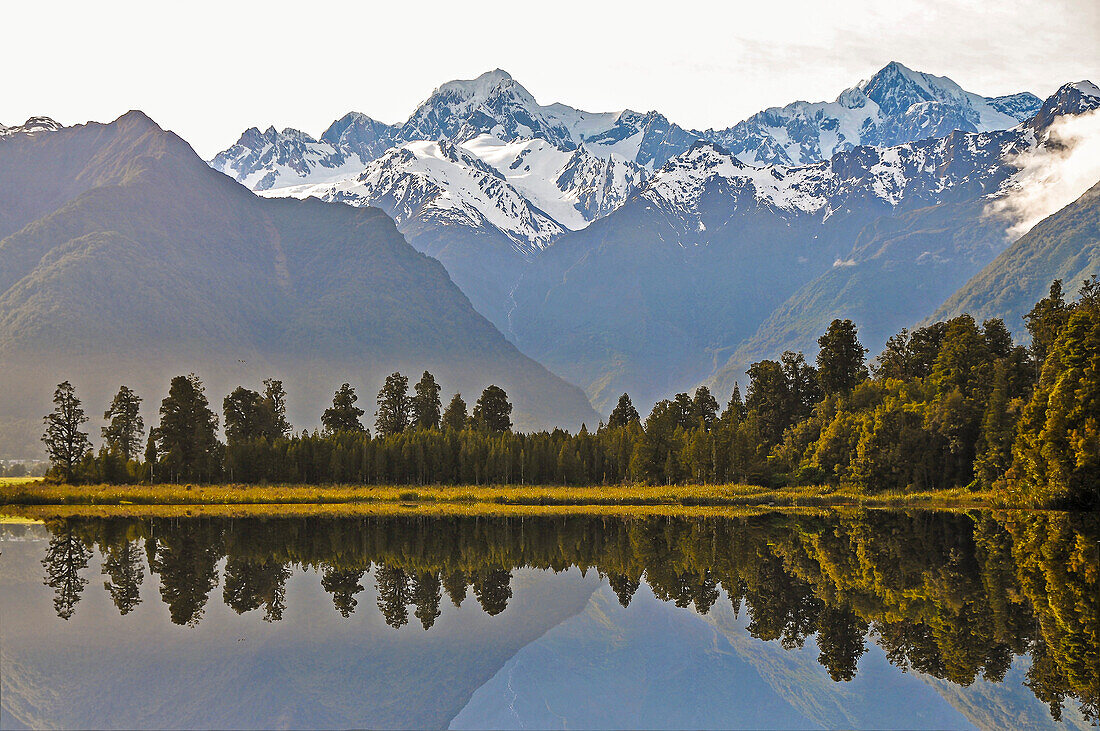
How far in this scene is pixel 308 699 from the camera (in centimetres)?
3522

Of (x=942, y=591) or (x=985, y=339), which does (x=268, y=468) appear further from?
(x=942, y=591)

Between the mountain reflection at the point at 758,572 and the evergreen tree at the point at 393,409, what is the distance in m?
72.6

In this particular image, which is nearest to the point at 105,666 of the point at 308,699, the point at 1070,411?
the point at 308,699

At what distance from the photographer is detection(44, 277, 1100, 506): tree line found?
12150 centimetres

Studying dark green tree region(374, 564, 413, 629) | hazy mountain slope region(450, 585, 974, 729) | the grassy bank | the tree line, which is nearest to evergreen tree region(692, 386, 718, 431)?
the tree line

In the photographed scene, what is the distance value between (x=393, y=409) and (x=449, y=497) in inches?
1804

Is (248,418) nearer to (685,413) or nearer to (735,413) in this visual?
(685,413)

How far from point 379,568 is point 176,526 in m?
40.4

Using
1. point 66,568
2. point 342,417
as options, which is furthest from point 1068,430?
point 342,417

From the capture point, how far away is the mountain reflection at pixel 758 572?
39312mm

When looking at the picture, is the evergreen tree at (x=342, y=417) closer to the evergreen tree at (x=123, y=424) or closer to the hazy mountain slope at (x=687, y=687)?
the evergreen tree at (x=123, y=424)

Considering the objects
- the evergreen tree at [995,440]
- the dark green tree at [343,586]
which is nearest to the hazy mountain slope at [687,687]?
the dark green tree at [343,586]

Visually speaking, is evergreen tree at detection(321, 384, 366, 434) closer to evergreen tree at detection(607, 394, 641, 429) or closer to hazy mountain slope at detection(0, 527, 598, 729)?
evergreen tree at detection(607, 394, 641, 429)

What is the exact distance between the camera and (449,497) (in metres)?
130
